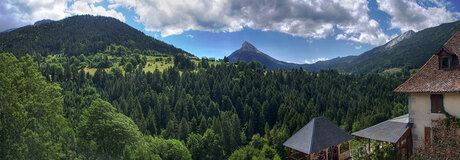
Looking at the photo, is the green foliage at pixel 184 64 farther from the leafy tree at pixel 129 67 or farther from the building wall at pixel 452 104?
the building wall at pixel 452 104

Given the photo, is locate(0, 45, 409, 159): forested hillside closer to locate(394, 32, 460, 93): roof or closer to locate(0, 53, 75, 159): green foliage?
locate(0, 53, 75, 159): green foliage

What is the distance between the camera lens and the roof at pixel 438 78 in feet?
53.2

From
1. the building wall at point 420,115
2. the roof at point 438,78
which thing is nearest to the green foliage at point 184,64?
the building wall at point 420,115

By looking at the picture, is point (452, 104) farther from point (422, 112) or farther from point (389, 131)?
point (389, 131)

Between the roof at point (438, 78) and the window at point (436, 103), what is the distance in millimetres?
804

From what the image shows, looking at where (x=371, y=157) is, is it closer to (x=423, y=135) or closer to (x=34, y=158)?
(x=423, y=135)

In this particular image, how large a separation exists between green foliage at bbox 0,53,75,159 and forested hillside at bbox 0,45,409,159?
0.21ft

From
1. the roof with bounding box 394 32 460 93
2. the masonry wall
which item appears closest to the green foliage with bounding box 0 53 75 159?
the roof with bounding box 394 32 460 93

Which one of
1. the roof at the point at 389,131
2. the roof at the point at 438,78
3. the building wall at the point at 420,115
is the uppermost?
the roof at the point at 438,78

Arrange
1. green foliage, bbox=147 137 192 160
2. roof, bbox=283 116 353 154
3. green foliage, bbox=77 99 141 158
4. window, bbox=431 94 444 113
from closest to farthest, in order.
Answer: window, bbox=431 94 444 113 → roof, bbox=283 116 353 154 → green foliage, bbox=77 99 141 158 → green foliage, bbox=147 137 192 160

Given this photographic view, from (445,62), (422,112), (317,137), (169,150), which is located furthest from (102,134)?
(445,62)

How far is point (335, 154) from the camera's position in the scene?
2414 centimetres

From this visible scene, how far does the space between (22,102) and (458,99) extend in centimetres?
3040

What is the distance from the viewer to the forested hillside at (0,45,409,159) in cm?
1788
